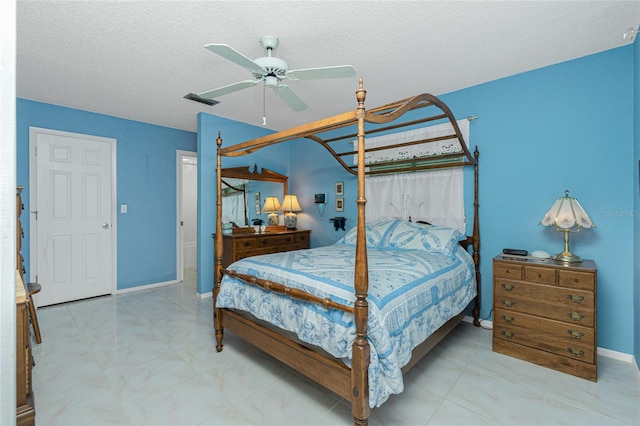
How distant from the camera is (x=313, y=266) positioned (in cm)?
226

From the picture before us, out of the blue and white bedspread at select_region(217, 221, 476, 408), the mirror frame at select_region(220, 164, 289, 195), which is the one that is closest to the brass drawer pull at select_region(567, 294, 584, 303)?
the blue and white bedspread at select_region(217, 221, 476, 408)

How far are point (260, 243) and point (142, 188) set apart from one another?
2.01 m

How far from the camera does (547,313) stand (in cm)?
231

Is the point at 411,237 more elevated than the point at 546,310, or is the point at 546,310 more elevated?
the point at 411,237

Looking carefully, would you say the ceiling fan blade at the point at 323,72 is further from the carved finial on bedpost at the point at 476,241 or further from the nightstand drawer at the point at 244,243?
the nightstand drawer at the point at 244,243

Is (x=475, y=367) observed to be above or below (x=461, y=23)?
below

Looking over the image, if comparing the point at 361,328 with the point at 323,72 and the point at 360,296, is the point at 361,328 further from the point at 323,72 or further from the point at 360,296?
the point at 323,72

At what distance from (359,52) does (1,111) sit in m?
2.45

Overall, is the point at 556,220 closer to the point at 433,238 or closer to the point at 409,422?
the point at 433,238

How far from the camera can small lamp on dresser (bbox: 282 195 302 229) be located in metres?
4.82

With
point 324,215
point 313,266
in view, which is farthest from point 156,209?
point 313,266

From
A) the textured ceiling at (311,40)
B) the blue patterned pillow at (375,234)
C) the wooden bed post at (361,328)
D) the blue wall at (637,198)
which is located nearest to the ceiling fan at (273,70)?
the textured ceiling at (311,40)

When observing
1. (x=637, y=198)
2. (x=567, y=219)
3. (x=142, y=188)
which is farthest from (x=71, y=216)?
(x=637, y=198)

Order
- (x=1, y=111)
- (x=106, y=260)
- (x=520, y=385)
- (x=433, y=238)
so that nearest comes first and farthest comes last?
1. (x=1, y=111)
2. (x=520, y=385)
3. (x=433, y=238)
4. (x=106, y=260)
